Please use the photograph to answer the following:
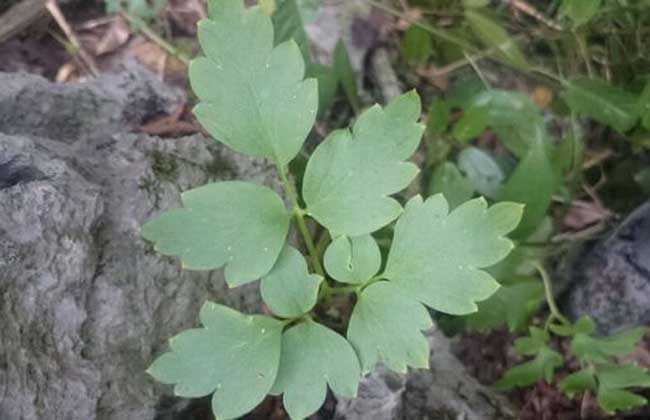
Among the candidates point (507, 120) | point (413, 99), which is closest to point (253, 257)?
point (413, 99)

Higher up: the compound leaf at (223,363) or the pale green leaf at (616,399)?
the compound leaf at (223,363)

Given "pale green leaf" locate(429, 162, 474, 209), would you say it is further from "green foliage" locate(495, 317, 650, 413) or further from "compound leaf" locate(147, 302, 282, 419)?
"compound leaf" locate(147, 302, 282, 419)

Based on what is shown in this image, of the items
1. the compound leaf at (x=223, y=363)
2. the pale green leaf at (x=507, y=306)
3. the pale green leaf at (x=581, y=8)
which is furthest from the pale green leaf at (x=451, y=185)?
the compound leaf at (x=223, y=363)

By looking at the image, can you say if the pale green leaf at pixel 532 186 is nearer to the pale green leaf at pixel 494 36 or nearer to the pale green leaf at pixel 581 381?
the pale green leaf at pixel 494 36

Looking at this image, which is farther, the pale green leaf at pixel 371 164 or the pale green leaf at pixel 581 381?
the pale green leaf at pixel 581 381

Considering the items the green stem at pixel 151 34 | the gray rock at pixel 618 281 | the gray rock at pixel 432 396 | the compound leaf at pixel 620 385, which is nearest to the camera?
the gray rock at pixel 432 396

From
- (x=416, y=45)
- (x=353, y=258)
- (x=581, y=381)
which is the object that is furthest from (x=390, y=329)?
(x=416, y=45)
